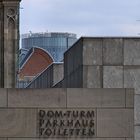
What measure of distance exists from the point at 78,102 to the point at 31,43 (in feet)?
530

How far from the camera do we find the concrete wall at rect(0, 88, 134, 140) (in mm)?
19828

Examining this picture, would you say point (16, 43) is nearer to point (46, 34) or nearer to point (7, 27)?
point (7, 27)

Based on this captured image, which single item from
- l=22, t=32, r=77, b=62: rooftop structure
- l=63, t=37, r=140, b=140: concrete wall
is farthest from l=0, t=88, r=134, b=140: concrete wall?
l=22, t=32, r=77, b=62: rooftop structure

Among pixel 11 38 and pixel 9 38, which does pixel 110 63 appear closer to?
pixel 11 38

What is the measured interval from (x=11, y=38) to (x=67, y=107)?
126ft

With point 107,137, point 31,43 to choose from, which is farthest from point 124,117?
point 31,43

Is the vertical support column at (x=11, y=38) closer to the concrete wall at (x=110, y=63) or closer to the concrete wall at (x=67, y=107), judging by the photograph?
the concrete wall at (x=110, y=63)

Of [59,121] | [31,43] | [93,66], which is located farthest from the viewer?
[31,43]

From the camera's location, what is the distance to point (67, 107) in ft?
65.3

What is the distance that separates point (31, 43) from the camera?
181000mm

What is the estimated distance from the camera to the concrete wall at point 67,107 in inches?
781

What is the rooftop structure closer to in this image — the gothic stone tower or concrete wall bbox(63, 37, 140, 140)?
the gothic stone tower

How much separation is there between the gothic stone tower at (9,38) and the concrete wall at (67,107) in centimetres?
3602

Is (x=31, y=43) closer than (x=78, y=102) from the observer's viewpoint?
No
